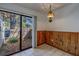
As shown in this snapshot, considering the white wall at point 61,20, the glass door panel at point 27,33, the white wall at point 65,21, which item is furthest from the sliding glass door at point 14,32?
the white wall at point 65,21

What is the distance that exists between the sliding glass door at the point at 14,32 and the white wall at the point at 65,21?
340 mm

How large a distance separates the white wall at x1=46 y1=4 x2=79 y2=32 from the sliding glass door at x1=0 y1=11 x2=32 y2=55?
13.4 inches

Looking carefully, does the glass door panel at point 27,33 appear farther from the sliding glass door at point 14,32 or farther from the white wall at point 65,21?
the white wall at point 65,21

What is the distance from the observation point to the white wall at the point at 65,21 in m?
1.38

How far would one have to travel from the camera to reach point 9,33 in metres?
1.35

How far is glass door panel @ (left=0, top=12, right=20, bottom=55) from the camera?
128 centimetres

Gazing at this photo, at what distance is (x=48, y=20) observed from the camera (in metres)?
1.37

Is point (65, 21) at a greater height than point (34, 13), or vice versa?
point (34, 13)

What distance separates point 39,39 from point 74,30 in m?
0.53

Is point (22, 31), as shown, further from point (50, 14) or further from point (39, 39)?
point (50, 14)

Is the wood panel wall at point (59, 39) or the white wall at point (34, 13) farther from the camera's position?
the wood panel wall at point (59, 39)

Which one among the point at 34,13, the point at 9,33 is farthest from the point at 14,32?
the point at 34,13

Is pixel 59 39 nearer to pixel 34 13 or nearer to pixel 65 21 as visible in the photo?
pixel 65 21

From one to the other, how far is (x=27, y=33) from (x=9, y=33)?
0.93 feet
